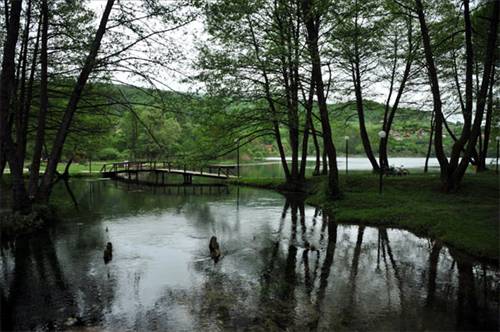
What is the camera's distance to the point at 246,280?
736 centimetres

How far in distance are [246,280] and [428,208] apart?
8.72 metres

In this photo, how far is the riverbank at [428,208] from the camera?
9.51 metres

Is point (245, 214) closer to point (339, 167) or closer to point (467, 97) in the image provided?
point (467, 97)

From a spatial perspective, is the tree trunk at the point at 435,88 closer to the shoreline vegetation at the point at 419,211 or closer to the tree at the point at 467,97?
the tree at the point at 467,97

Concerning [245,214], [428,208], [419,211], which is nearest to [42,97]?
[245,214]

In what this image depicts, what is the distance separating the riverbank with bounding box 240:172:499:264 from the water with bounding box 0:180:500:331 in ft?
1.96

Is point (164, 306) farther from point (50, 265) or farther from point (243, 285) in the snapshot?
point (50, 265)

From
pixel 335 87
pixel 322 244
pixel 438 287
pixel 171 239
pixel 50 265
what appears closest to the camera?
pixel 438 287

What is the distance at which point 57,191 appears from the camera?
81.6 feet

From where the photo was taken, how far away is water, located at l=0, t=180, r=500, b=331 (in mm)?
5590

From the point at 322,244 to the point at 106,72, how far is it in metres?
8.99

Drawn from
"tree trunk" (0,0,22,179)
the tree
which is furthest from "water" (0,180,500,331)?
the tree

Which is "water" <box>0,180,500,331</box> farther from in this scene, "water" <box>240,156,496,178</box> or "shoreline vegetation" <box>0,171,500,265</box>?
"water" <box>240,156,496,178</box>

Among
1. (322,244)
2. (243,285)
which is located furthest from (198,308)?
(322,244)
